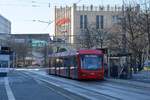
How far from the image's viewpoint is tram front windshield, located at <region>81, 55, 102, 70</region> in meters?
48.0

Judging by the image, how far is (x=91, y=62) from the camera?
4819 centimetres

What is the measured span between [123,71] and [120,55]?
3762 millimetres

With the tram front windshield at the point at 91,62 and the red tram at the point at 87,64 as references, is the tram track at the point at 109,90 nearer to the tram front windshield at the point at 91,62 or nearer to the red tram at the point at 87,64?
the red tram at the point at 87,64

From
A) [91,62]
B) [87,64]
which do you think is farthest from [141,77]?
[87,64]

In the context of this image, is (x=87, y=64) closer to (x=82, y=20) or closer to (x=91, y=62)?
(x=91, y=62)

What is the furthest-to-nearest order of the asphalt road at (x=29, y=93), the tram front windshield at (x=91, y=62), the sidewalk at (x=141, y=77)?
1. the sidewalk at (x=141, y=77)
2. the tram front windshield at (x=91, y=62)
3. the asphalt road at (x=29, y=93)

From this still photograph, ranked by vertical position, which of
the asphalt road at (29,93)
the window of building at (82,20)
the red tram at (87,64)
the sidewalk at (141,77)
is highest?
the window of building at (82,20)

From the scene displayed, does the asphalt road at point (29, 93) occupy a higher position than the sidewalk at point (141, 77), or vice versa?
the sidewalk at point (141, 77)

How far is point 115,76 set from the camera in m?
56.1

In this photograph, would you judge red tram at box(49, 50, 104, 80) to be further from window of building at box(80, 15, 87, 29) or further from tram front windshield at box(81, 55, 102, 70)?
window of building at box(80, 15, 87, 29)

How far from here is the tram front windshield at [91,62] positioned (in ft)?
157

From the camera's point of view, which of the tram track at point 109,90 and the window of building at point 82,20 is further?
the window of building at point 82,20

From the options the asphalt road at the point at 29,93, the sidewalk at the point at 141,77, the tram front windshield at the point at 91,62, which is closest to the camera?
the asphalt road at the point at 29,93

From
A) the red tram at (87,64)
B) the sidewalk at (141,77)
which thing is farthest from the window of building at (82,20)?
the red tram at (87,64)
